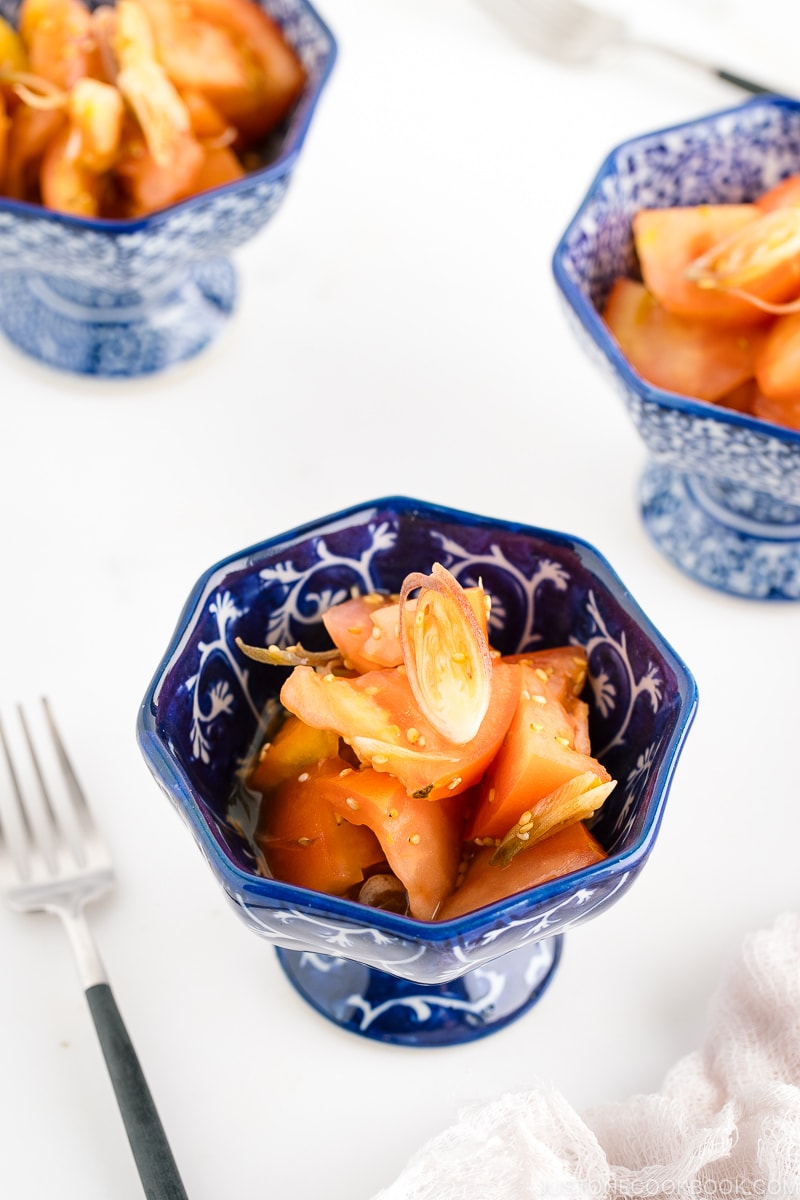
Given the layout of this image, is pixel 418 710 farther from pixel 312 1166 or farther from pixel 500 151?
pixel 500 151

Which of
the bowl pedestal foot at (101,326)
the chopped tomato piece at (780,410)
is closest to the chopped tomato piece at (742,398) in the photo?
the chopped tomato piece at (780,410)

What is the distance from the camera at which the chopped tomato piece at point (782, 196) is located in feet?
3.42

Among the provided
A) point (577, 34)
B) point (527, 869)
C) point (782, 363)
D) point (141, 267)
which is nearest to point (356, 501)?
point (141, 267)

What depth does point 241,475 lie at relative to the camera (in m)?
1.10

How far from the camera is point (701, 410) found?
0.86 metres

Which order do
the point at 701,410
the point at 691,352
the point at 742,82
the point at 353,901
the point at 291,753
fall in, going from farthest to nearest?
the point at 742,82
the point at 691,352
the point at 701,410
the point at 291,753
the point at 353,901

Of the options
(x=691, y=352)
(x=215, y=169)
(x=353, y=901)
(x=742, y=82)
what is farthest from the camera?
(x=742, y=82)

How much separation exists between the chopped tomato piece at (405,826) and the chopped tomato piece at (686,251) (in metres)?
0.47

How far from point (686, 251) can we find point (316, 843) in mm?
577

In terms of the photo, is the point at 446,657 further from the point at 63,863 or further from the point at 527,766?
the point at 63,863

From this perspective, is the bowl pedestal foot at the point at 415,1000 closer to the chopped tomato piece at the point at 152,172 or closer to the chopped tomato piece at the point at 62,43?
the chopped tomato piece at the point at 152,172

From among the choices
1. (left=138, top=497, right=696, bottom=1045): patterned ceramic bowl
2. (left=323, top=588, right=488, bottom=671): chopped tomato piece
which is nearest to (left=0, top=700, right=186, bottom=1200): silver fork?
(left=138, top=497, right=696, bottom=1045): patterned ceramic bowl

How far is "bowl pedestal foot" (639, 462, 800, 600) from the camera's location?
3.34 feet

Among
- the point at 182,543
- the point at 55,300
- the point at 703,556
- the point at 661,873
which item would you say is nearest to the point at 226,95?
the point at 55,300
